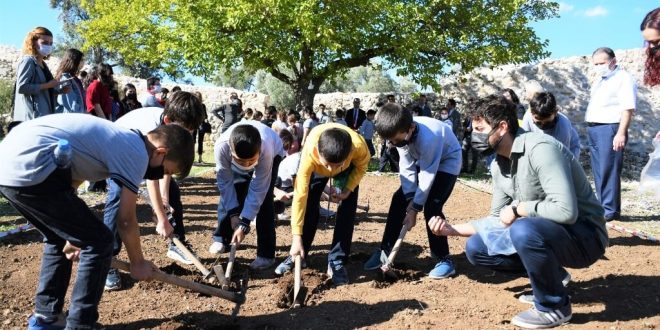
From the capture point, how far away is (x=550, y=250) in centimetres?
328

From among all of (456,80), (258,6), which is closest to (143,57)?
(258,6)

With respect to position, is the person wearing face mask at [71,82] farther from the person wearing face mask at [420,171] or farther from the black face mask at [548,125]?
the black face mask at [548,125]

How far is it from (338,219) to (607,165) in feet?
12.6

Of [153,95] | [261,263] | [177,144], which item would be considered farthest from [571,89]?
[177,144]

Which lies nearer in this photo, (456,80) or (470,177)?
(470,177)

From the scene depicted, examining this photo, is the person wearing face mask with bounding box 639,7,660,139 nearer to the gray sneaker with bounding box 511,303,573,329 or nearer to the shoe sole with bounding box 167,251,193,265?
the gray sneaker with bounding box 511,303,573,329

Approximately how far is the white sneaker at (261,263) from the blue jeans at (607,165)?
13.8ft

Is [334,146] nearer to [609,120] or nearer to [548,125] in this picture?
[548,125]

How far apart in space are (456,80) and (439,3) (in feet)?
13.3

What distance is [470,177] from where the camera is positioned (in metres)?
13.3

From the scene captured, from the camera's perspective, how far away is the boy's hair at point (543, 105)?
4.74 metres

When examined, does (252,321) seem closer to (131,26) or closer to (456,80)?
(131,26)

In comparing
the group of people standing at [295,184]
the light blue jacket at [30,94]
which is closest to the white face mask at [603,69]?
the group of people standing at [295,184]

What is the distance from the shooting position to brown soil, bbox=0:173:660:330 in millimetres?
3703
